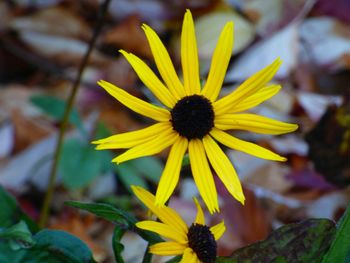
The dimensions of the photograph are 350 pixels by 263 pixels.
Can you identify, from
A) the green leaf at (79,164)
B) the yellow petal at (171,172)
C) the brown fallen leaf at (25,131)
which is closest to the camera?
the yellow petal at (171,172)

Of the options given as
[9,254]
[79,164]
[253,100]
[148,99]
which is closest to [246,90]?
[253,100]

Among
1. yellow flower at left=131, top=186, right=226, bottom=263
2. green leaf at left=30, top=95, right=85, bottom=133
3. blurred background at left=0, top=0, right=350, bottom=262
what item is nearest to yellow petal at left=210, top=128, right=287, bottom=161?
yellow flower at left=131, top=186, right=226, bottom=263

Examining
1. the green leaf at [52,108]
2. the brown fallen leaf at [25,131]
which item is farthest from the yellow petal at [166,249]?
the brown fallen leaf at [25,131]

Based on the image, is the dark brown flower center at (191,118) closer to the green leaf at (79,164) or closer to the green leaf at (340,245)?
the green leaf at (340,245)

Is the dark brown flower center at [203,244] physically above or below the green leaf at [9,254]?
below

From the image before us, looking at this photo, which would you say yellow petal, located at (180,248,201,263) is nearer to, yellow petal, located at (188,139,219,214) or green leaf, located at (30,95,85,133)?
yellow petal, located at (188,139,219,214)

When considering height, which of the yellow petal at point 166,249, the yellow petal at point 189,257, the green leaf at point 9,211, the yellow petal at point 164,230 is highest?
the green leaf at point 9,211

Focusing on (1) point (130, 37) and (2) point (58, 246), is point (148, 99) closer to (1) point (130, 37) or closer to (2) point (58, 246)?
(2) point (58, 246)
